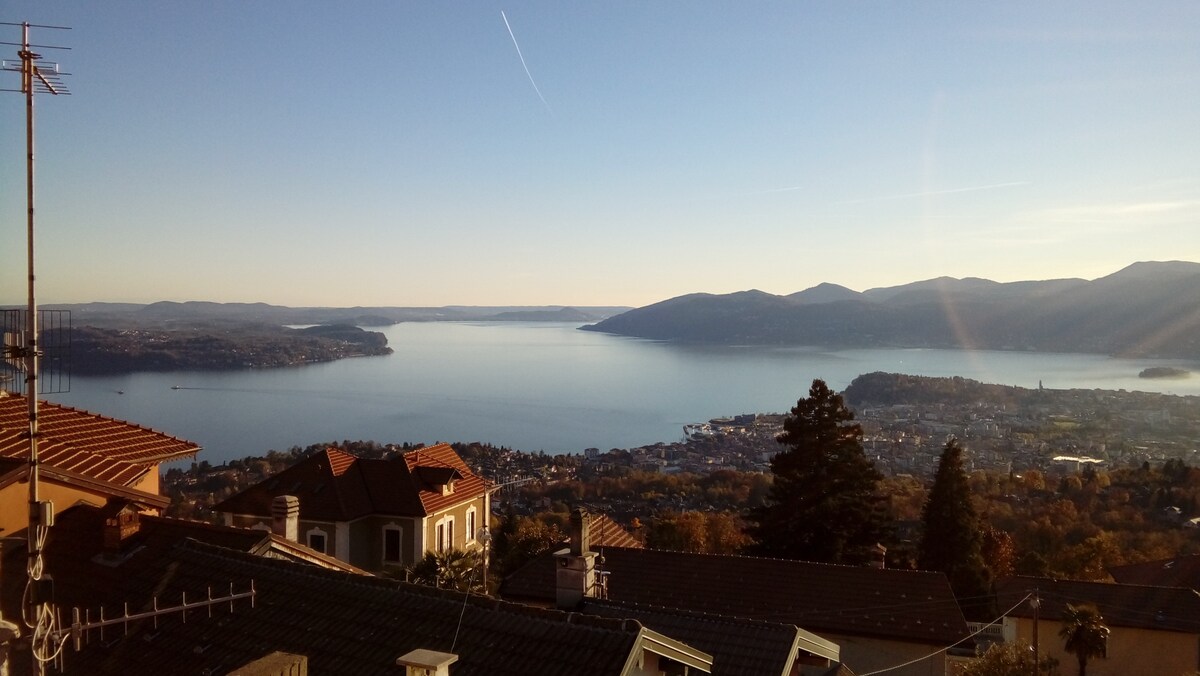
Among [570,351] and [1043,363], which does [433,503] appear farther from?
[570,351]

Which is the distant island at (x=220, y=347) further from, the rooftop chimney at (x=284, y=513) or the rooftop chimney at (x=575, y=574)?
the rooftop chimney at (x=575, y=574)

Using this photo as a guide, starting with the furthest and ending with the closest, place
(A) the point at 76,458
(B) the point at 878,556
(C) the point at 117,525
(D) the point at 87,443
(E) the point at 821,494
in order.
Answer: (E) the point at 821,494, (B) the point at 878,556, (D) the point at 87,443, (A) the point at 76,458, (C) the point at 117,525

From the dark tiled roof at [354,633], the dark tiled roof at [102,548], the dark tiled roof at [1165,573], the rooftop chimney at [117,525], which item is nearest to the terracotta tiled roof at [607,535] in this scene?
the dark tiled roof at [102,548]

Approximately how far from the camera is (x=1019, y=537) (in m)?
27.1

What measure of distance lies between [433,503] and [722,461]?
4116 cm

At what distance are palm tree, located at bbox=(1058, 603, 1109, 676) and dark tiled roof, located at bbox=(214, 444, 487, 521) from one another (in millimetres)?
10702

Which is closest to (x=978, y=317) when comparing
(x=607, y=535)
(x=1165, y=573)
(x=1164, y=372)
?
(x=1164, y=372)

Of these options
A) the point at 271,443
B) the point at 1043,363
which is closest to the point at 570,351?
the point at 1043,363

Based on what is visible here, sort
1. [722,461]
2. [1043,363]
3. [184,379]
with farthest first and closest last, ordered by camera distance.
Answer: [1043,363] → [184,379] → [722,461]

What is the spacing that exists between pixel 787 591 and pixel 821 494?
644 centimetres

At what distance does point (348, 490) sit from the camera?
1479 cm

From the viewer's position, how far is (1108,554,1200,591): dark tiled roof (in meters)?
16.6

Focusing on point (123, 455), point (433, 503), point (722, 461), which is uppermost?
point (123, 455)

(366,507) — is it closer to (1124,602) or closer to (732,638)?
(732,638)
